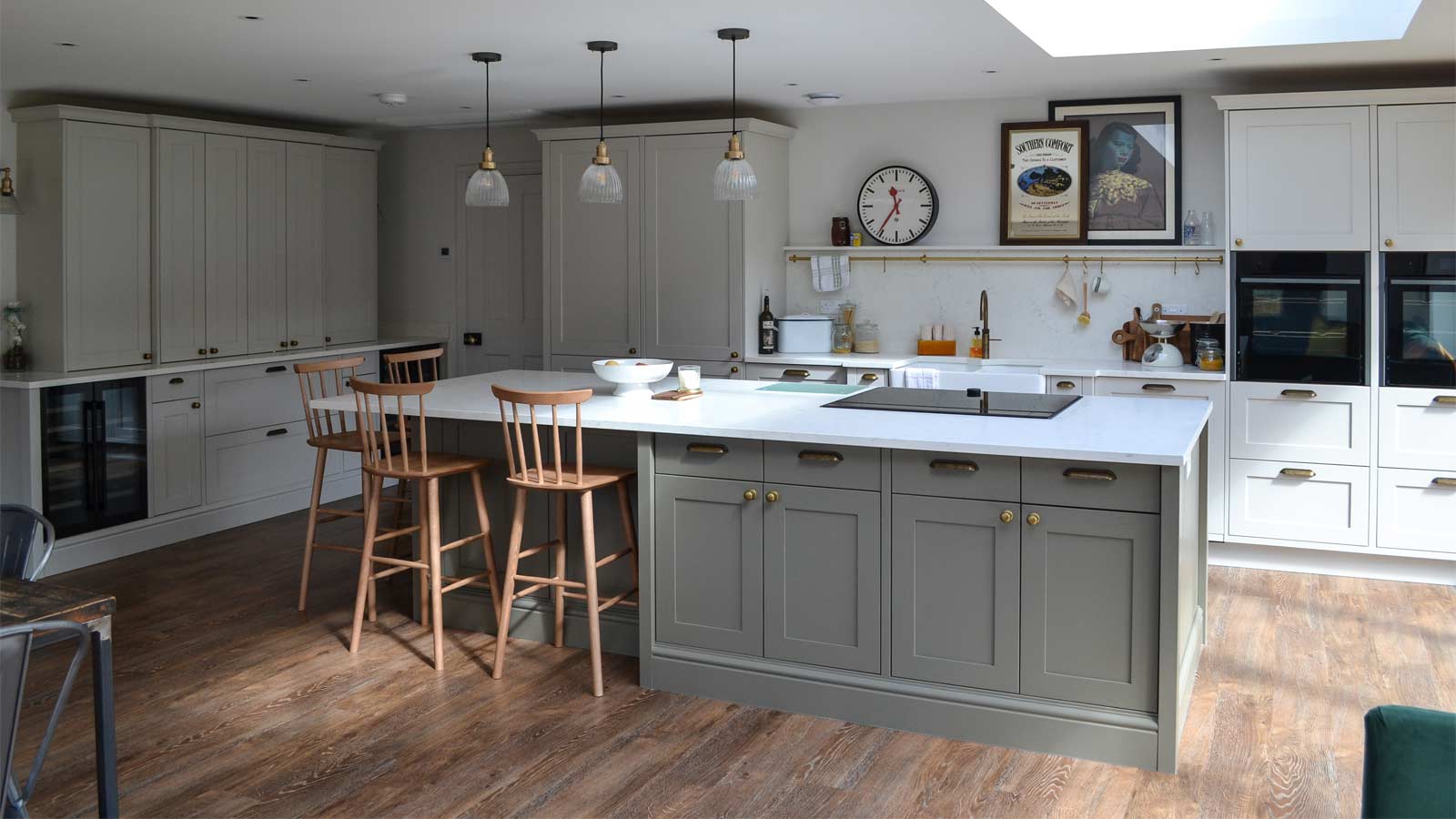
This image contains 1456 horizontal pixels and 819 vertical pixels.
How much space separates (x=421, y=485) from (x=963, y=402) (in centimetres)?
199

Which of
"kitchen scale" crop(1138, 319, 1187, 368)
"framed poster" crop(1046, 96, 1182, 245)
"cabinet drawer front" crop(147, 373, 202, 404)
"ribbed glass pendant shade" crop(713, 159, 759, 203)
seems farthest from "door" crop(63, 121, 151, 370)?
"kitchen scale" crop(1138, 319, 1187, 368)

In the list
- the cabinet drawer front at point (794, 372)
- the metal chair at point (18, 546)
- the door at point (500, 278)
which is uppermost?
the door at point (500, 278)

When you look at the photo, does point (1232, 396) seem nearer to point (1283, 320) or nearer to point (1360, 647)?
point (1283, 320)

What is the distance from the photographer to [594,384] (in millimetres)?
4980

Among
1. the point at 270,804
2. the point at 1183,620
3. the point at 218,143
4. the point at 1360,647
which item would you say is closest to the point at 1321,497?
the point at 1360,647

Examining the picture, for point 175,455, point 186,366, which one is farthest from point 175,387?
point 175,455

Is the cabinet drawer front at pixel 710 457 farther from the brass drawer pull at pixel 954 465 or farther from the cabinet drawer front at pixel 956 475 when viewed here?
the brass drawer pull at pixel 954 465

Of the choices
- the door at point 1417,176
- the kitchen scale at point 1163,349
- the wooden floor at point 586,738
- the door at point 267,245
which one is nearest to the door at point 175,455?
the door at point 267,245

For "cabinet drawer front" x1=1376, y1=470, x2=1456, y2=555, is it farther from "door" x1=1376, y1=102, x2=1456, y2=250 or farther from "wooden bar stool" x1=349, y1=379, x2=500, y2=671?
"wooden bar stool" x1=349, y1=379, x2=500, y2=671

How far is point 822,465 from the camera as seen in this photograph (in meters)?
3.66

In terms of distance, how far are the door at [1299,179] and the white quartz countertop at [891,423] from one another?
1497 millimetres

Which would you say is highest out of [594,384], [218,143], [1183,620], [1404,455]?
[218,143]

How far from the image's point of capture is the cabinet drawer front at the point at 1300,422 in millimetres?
5320

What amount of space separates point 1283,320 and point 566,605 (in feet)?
11.4
